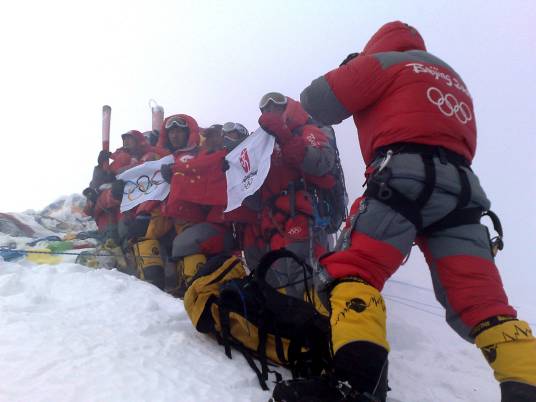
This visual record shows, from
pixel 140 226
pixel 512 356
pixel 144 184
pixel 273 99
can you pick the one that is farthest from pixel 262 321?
pixel 140 226

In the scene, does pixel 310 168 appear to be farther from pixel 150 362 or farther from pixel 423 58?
pixel 150 362

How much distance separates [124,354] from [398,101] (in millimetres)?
1365

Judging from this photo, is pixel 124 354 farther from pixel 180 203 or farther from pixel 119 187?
pixel 119 187

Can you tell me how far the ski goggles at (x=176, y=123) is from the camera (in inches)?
173

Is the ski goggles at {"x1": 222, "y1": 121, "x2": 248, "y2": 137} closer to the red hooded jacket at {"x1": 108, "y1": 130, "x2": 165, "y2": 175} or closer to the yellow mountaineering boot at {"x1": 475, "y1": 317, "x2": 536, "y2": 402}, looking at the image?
the red hooded jacket at {"x1": 108, "y1": 130, "x2": 165, "y2": 175}

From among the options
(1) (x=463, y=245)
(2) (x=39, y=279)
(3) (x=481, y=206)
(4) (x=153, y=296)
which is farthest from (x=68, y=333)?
(3) (x=481, y=206)

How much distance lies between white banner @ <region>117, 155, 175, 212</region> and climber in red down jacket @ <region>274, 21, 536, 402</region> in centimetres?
223

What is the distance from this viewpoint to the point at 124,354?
140cm

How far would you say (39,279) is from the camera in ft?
7.32

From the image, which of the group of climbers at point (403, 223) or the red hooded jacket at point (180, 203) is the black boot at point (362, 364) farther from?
the red hooded jacket at point (180, 203)

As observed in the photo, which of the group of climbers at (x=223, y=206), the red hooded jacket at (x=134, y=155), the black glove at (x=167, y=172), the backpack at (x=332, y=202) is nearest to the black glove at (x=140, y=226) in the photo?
the group of climbers at (x=223, y=206)

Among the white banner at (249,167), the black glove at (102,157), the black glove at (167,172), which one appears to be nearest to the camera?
the white banner at (249,167)

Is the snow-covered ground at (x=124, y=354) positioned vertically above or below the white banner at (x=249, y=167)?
below

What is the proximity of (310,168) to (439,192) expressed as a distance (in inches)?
53.6
